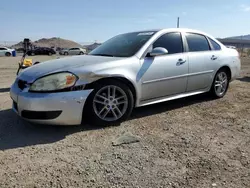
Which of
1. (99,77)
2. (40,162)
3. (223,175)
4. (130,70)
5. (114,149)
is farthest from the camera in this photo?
(130,70)

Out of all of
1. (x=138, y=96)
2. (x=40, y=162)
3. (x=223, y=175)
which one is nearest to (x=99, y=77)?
(x=138, y=96)

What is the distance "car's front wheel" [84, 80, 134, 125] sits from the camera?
3.88 metres

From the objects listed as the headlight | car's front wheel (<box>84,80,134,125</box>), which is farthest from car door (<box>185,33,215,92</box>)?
the headlight

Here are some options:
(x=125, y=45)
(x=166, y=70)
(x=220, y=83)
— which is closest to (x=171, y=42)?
(x=166, y=70)

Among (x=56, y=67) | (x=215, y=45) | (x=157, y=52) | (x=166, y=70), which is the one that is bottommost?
(x=166, y=70)

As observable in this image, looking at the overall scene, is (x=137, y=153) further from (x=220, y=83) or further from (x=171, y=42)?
(x=220, y=83)

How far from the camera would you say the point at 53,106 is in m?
3.61

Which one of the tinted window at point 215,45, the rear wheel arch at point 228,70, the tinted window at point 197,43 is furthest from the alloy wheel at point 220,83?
the tinted window at point 197,43

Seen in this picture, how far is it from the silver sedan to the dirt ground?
0.99 ft

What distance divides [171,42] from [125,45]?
82 cm

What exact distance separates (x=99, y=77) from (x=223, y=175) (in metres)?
2.06

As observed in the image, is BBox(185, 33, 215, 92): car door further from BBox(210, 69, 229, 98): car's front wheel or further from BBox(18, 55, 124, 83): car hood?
BBox(18, 55, 124, 83): car hood

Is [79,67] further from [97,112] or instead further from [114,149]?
[114,149]

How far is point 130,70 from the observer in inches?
164
